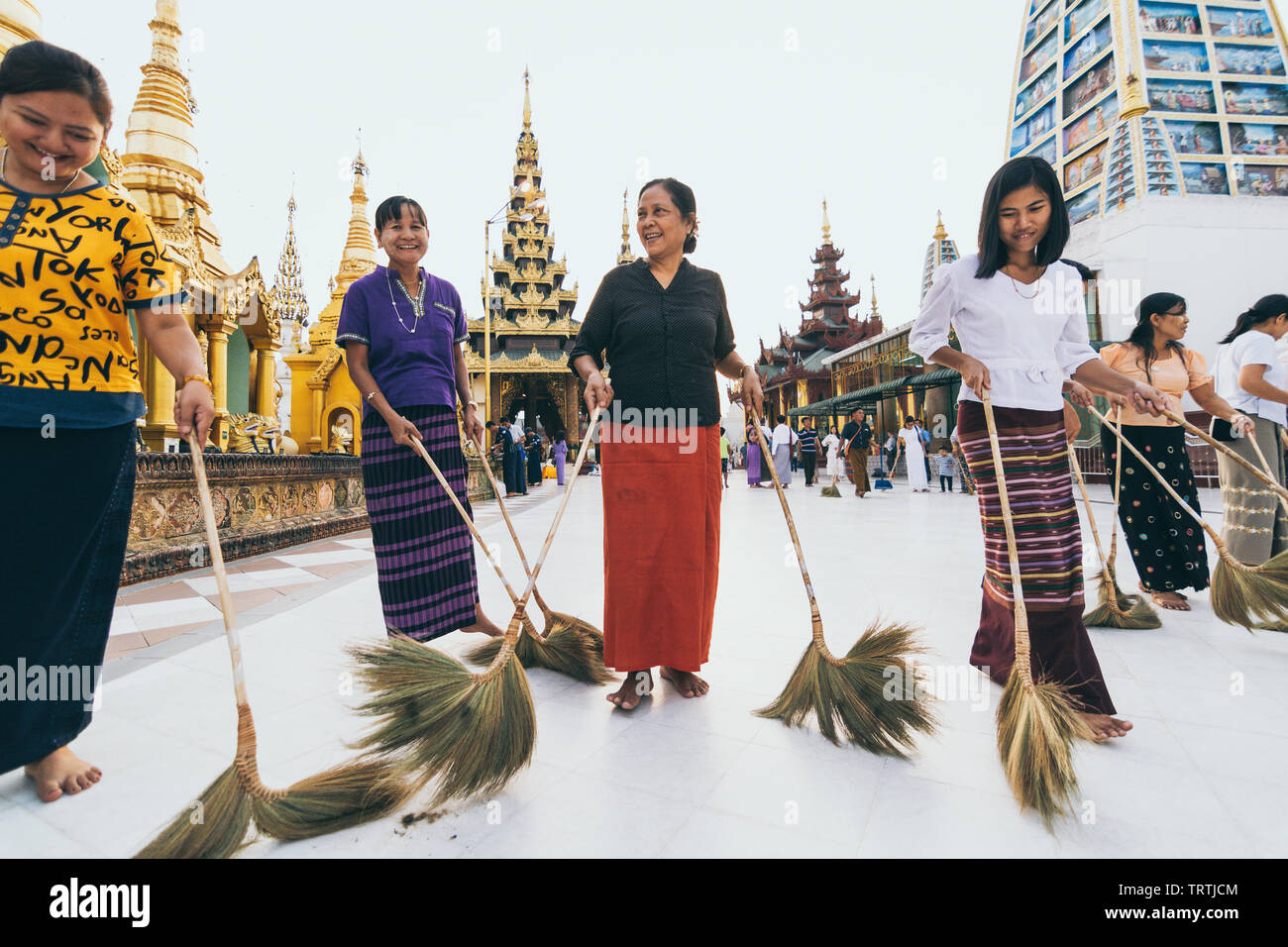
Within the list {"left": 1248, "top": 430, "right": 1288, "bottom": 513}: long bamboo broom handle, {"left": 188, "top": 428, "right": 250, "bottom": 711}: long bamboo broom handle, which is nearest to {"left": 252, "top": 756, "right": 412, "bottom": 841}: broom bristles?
{"left": 188, "top": 428, "right": 250, "bottom": 711}: long bamboo broom handle

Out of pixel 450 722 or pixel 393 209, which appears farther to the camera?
pixel 393 209

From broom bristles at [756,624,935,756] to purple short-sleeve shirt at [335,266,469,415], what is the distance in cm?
Result: 160

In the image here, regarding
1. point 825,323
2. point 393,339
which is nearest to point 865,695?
point 393,339

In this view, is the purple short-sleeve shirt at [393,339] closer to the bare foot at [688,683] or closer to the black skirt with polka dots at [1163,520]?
the bare foot at [688,683]

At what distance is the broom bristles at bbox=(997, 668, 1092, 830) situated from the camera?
3.93 feet

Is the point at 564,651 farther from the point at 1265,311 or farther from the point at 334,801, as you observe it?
the point at 1265,311

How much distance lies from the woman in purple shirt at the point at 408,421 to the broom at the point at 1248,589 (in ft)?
8.75

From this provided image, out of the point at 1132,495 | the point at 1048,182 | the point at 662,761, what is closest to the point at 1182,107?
the point at 1132,495

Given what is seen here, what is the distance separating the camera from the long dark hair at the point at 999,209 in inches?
65.0

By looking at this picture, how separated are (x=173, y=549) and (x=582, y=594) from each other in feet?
9.12

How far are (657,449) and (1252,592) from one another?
261 cm

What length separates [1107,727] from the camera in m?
1.53

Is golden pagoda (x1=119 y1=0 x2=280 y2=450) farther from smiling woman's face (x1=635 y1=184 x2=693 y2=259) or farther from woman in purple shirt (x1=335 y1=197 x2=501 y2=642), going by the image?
smiling woman's face (x1=635 y1=184 x2=693 y2=259)
